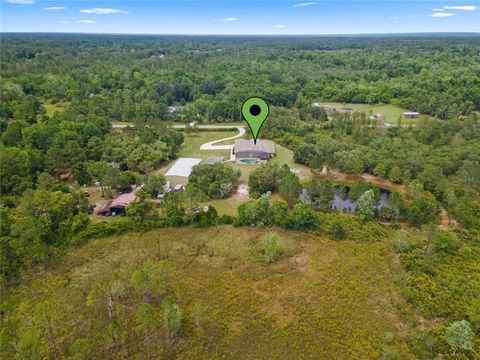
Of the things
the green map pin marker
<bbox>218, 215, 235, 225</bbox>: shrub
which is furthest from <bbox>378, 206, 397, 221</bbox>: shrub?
<bbox>218, 215, 235, 225</bbox>: shrub

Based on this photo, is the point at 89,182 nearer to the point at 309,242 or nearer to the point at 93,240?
the point at 93,240

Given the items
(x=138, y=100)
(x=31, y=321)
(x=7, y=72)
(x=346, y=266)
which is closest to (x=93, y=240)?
(x=31, y=321)

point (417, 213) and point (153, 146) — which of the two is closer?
point (417, 213)

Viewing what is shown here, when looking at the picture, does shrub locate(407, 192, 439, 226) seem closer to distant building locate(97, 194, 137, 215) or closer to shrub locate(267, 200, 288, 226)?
shrub locate(267, 200, 288, 226)

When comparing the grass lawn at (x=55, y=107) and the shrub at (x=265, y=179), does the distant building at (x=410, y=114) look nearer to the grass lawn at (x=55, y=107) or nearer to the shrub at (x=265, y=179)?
the shrub at (x=265, y=179)

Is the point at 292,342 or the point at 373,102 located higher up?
the point at 373,102

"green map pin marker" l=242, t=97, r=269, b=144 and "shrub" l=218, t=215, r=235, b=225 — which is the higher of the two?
"green map pin marker" l=242, t=97, r=269, b=144

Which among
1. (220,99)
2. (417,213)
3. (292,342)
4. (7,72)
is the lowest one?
(292,342)
